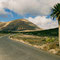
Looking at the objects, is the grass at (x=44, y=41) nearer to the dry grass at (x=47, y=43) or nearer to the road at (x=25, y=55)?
the dry grass at (x=47, y=43)

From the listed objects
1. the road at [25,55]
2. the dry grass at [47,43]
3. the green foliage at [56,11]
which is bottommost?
the road at [25,55]

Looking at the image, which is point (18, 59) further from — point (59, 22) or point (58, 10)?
point (58, 10)

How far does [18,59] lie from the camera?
12.3 m

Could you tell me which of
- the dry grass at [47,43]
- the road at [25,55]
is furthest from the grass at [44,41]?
the road at [25,55]

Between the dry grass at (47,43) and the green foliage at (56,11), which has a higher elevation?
the green foliage at (56,11)

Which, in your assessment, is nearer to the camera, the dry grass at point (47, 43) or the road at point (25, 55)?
the road at point (25, 55)

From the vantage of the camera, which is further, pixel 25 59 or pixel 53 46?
pixel 53 46

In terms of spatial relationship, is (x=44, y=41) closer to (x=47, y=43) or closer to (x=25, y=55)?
(x=47, y=43)

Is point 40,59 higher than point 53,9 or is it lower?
lower

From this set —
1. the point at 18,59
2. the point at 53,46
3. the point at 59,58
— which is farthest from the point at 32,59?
the point at 53,46

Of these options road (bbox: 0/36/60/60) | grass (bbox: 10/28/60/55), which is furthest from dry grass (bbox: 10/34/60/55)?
road (bbox: 0/36/60/60)

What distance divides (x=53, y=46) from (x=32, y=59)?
650cm

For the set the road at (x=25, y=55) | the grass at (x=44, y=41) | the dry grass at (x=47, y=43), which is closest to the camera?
the road at (x=25, y=55)

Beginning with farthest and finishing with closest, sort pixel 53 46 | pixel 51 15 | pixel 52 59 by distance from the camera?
1. pixel 51 15
2. pixel 53 46
3. pixel 52 59
